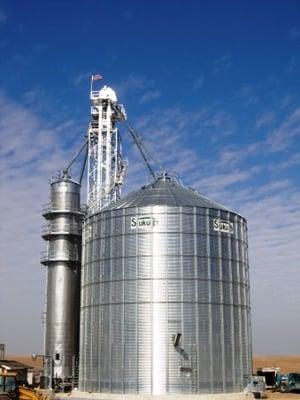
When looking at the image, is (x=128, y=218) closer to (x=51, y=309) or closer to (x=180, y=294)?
(x=180, y=294)

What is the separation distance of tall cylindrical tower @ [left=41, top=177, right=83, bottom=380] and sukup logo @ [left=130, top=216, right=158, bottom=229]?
1236cm

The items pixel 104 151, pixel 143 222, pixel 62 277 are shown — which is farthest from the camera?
pixel 104 151

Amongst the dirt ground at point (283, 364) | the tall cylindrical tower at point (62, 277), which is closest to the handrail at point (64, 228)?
the tall cylindrical tower at point (62, 277)

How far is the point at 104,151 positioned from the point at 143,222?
20095 millimetres

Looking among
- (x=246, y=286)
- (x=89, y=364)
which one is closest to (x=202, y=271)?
(x=246, y=286)

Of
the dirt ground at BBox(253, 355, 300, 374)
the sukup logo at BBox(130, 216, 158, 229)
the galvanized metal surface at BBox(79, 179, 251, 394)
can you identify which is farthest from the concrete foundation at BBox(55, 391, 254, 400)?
the dirt ground at BBox(253, 355, 300, 374)

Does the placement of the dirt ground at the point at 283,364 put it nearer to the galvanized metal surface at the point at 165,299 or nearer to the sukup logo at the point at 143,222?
the galvanized metal surface at the point at 165,299

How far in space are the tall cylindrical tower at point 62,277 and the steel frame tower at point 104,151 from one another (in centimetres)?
326

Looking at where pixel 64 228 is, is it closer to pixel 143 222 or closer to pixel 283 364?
pixel 143 222

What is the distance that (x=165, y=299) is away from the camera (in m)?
49.5

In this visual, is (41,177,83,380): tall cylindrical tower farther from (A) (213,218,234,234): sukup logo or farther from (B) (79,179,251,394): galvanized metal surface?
(A) (213,218,234,234): sukup logo

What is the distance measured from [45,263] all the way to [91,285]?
10743mm

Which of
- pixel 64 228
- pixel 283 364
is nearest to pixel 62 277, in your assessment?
pixel 64 228

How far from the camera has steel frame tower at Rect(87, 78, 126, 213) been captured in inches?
2630
